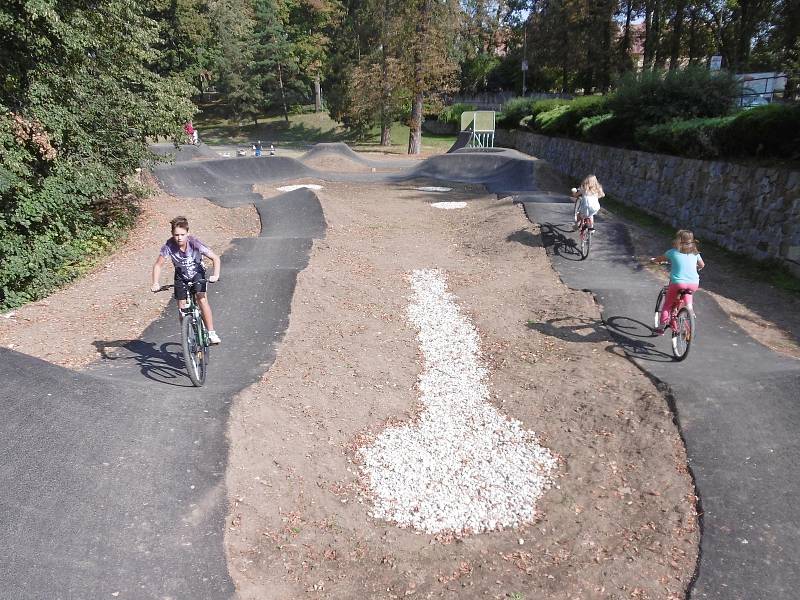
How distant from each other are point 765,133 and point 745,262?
129 inches

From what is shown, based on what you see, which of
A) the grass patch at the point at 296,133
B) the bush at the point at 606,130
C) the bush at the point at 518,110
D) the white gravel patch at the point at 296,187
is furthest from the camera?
the grass patch at the point at 296,133

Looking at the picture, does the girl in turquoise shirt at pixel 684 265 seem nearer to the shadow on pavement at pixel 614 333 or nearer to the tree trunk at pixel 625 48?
the shadow on pavement at pixel 614 333

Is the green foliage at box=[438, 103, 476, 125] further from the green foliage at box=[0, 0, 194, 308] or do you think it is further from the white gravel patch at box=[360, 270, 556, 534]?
the white gravel patch at box=[360, 270, 556, 534]

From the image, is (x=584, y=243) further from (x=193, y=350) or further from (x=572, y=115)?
(x=572, y=115)

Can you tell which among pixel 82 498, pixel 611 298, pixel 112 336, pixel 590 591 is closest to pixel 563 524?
pixel 590 591

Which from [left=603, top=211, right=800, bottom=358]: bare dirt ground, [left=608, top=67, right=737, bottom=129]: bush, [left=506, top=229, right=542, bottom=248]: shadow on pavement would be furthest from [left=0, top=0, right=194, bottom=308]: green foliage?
[left=608, top=67, right=737, bottom=129]: bush

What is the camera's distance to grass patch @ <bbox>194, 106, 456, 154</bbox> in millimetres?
57969

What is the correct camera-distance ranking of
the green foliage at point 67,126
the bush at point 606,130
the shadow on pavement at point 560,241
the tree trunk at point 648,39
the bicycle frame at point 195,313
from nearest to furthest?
the bicycle frame at point 195,313
the green foliage at point 67,126
the shadow on pavement at point 560,241
the bush at point 606,130
the tree trunk at point 648,39

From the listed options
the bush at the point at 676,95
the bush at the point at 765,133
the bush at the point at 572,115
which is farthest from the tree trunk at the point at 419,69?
the bush at the point at 765,133

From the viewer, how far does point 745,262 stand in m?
13.1

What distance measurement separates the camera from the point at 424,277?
13281mm

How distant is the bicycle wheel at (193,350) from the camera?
22.9 ft

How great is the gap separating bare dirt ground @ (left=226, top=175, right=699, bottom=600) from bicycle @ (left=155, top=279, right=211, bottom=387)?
80 centimetres

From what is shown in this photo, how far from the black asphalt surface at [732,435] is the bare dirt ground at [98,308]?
7.59m
